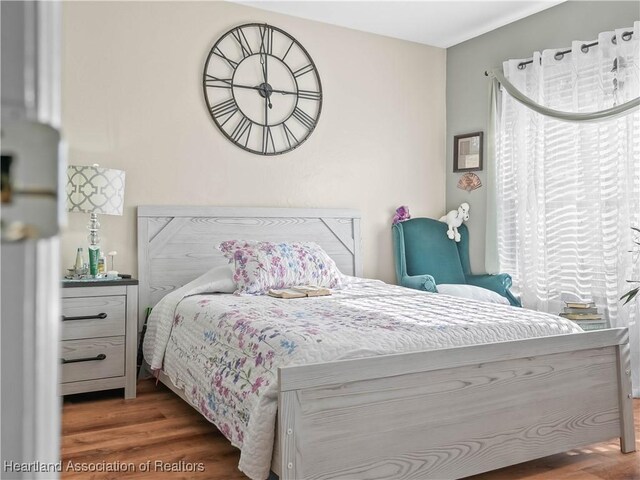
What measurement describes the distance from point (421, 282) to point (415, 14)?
1.94 metres

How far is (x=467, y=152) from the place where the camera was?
4.72 meters

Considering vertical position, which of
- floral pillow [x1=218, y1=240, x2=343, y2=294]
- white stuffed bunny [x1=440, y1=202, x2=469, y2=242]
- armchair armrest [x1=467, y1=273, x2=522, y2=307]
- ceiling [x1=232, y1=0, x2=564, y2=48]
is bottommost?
armchair armrest [x1=467, y1=273, x2=522, y2=307]

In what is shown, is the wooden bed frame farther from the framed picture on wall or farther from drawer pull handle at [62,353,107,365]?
the framed picture on wall

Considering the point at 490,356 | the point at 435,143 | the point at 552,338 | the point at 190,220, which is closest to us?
the point at 490,356

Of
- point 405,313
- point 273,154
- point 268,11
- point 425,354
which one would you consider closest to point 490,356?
point 425,354

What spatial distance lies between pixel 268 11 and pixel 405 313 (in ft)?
8.38

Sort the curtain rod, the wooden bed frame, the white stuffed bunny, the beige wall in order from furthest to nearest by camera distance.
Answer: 1. the white stuffed bunny
2. the beige wall
3. the curtain rod
4. the wooden bed frame

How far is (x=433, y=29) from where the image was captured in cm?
455

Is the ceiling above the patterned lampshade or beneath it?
above

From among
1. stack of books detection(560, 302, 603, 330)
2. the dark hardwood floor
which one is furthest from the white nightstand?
stack of books detection(560, 302, 603, 330)

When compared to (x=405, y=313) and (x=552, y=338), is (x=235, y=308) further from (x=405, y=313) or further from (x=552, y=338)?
(x=552, y=338)

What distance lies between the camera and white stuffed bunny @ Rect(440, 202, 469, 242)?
467cm

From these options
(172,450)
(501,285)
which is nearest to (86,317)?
(172,450)

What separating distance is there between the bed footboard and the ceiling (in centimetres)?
254
